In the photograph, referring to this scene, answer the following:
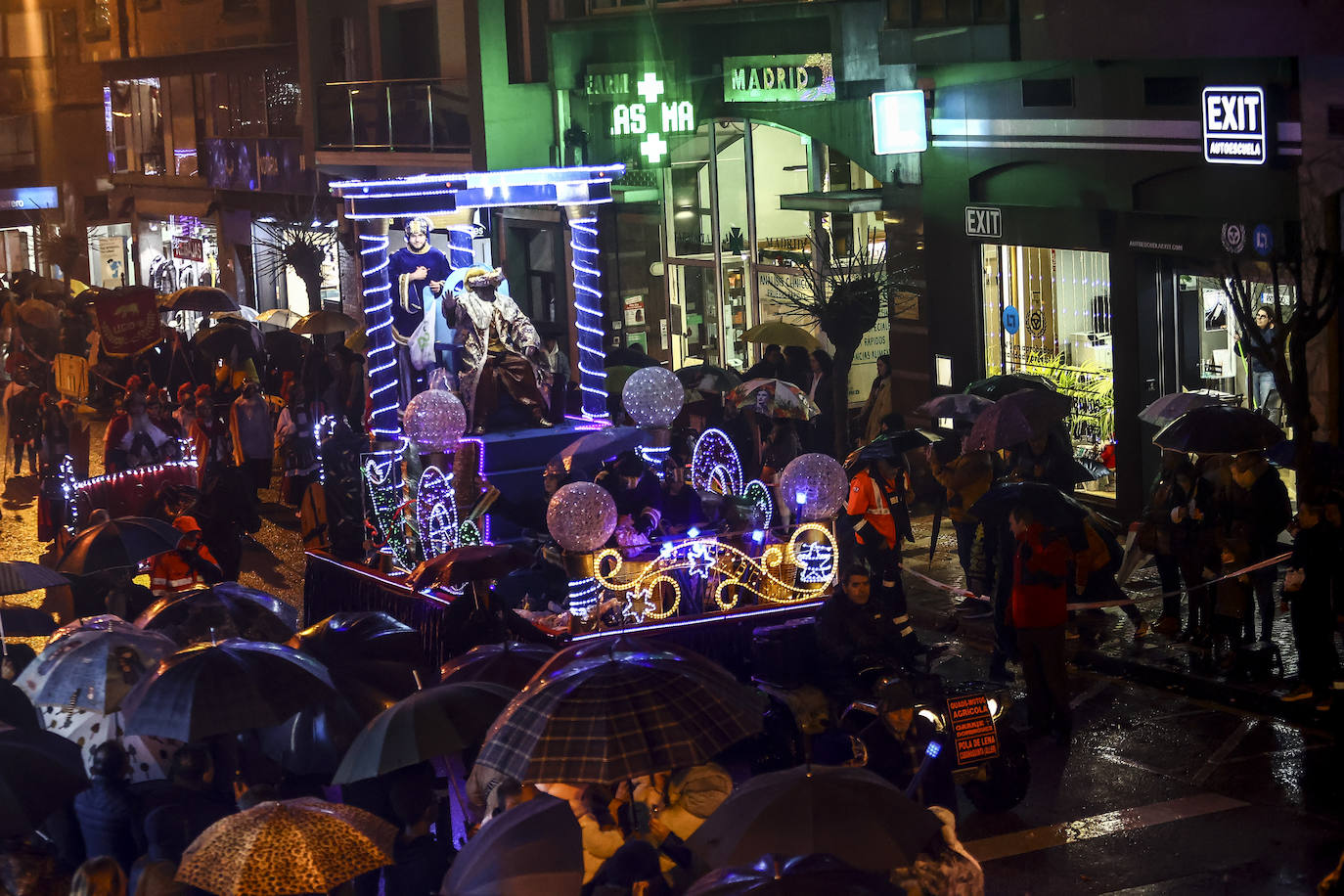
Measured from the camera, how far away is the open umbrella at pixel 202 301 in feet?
93.0

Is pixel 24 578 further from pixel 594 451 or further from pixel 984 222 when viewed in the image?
pixel 984 222

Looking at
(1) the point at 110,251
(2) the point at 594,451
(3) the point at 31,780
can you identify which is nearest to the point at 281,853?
(3) the point at 31,780

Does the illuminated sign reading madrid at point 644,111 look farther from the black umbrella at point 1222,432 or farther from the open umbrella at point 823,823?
the open umbrella at point 823,823

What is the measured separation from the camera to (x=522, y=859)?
6.85 meters

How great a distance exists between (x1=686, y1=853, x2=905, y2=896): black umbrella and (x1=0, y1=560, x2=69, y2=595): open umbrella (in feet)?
23.8

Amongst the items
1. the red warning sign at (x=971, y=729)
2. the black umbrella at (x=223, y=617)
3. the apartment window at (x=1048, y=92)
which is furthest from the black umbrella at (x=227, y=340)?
the red warning sign at (x=971, y=729)

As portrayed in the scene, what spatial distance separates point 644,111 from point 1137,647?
14.8 m

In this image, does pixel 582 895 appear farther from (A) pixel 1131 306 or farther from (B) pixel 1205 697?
(A) pixel 1131 306

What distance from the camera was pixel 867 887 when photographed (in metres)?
6.22

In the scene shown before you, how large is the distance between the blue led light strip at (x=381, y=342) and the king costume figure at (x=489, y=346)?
696 millimetres

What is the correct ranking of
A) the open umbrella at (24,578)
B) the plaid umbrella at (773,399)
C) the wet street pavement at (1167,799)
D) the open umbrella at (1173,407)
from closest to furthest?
the wet street pavement at (1167,799)
the open umbrella at (24,578)
the open umbrella at (1173,407)
the plaid umbrella at (773,399)

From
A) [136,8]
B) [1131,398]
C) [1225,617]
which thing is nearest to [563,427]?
[1131,398]

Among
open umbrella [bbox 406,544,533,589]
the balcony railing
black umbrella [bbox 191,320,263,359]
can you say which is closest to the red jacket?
open umbrella [bbox 406,544,533,589]

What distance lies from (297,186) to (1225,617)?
2635cm
